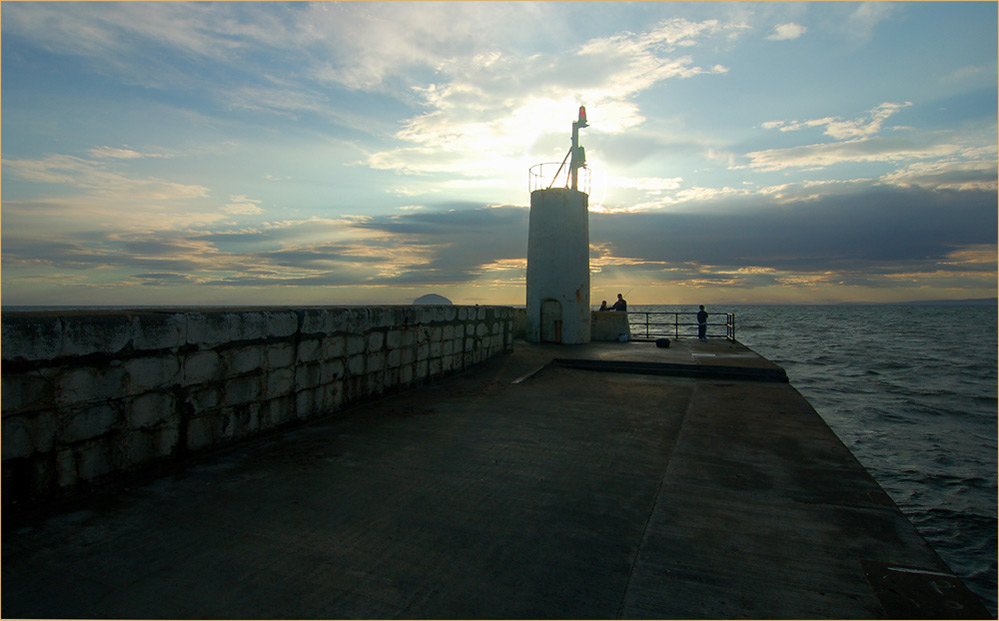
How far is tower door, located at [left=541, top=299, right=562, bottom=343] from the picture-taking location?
17625 millimetres

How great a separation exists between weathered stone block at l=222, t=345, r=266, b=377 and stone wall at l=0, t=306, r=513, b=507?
0.03 ft

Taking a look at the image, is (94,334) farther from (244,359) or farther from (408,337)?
(408,337)

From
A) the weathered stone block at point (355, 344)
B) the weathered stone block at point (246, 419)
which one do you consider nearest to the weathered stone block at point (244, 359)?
the weathered stone block at point (246, 419)

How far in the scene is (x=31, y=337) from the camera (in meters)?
3.62

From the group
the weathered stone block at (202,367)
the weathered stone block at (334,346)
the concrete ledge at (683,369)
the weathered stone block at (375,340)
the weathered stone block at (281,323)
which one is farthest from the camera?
the concrete ledge at (683,369)

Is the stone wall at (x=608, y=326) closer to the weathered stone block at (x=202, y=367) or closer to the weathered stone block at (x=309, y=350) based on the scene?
the weathered stone block at (x=309, y=350)

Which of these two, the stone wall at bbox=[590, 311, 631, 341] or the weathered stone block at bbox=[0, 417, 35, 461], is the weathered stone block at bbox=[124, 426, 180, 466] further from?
the stone wall at bbox=[590, 311, 631, 341]

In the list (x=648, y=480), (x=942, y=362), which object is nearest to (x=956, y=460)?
(x=648, y=480)

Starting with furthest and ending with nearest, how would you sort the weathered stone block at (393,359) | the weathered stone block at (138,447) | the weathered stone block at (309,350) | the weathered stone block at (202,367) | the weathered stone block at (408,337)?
1. the weathered stone block at (408,337)
2. the weathered stone block at (393,359)
3. the weathered stone block at (309,350)
4. the weathered stone block at (202,367)
5. the weathered stone block at (138,447)

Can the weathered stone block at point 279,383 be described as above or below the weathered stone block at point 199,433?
above

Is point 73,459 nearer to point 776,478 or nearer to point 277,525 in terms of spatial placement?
point 277,525

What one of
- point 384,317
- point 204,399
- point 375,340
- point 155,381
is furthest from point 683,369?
point 155,381

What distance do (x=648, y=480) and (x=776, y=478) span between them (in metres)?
1.22

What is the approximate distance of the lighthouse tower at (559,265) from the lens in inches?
688
